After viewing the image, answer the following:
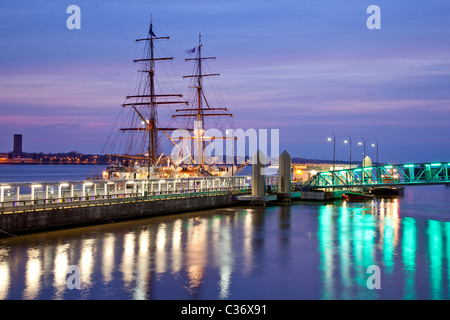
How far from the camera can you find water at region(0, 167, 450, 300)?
2550cm

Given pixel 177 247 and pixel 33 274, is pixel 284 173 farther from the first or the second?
pixel 33 274

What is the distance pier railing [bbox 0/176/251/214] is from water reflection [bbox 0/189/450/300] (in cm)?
321

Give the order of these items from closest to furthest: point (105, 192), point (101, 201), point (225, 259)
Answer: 1. point (225, 259)
2. point (101, 201)
3. point (105, 192)

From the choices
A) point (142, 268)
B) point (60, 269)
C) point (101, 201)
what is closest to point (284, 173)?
point (101, 201)

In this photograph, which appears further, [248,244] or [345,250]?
[248,244]

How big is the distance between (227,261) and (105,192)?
878 inches

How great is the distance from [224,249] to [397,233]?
1869 centimetres

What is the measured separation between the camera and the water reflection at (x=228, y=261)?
83.7ft

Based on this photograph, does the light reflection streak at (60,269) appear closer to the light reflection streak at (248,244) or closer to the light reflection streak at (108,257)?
the light reflection streak at (108,257)

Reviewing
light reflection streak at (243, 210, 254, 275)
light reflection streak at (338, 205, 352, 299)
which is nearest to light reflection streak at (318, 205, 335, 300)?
light reflection streak at (338, 205, 352, 299)

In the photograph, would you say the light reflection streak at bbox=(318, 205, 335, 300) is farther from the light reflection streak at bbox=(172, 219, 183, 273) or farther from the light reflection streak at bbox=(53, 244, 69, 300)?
the light reflection streak at bbox=(53, 244, 69, 300)

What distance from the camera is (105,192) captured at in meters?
51.2

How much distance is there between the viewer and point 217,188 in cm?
Answer: 7350
